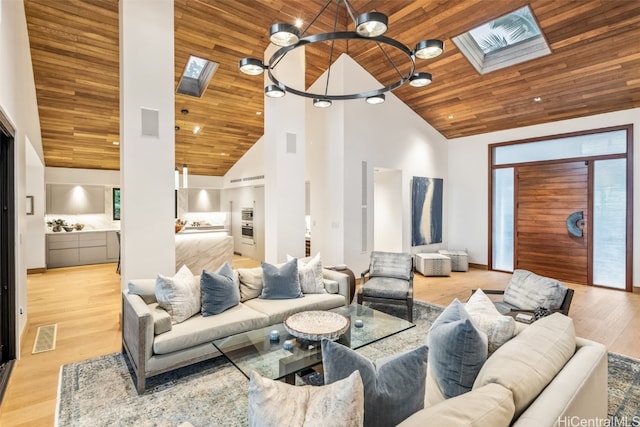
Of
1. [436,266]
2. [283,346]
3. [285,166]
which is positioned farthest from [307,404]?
[436,266]

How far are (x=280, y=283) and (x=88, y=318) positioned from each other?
2.63 meters

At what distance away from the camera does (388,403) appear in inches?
48.9

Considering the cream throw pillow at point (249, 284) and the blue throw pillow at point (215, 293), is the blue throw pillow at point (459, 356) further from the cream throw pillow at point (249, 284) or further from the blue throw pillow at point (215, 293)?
the cream throw pillow at point (249, 284)

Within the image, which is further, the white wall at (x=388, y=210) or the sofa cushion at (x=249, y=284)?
the white wall at (x=388, y=210)

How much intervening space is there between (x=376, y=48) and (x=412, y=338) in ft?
15.0

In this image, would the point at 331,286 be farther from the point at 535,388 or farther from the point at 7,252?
the point at 7,252

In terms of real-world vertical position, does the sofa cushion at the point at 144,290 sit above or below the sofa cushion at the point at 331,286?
above

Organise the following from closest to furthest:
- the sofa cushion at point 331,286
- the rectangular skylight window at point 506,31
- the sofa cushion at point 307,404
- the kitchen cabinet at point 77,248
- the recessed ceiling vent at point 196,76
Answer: the sofa cushion at point 307,404, the sofa cushion at point 331,286, the rectangular skylight window at point 506,31, the recessed ceiling vent at point 196,76, the kitchen cabinet at point 77,248

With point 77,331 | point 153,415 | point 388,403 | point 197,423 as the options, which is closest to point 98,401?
point 153,415

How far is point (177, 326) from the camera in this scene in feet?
9.15

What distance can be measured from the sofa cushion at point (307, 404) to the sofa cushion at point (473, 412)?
0.69ft

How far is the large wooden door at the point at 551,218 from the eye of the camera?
19.0 ft

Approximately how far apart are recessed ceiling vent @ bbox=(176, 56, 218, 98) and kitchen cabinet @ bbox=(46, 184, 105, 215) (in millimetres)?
3917

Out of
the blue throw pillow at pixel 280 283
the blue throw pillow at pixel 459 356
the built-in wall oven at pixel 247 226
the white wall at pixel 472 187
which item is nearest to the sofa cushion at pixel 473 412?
the blue throw pillow at pixel 459 356
